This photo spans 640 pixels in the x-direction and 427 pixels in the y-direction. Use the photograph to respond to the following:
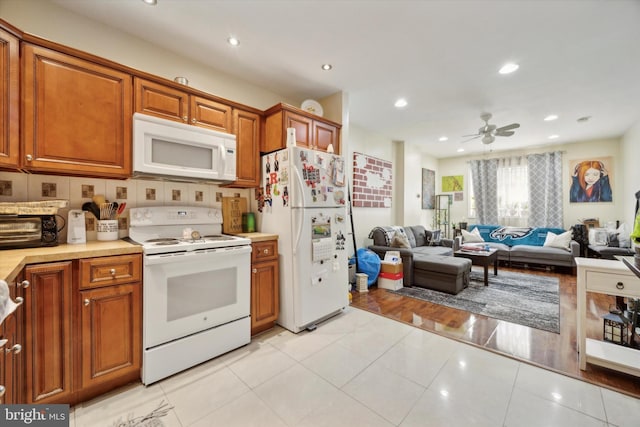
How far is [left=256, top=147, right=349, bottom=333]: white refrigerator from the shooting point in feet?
7.91

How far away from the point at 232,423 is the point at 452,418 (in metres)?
1.25

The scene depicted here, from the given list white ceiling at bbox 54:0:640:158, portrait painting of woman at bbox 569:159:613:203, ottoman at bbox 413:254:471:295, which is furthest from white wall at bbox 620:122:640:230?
ottoman at bbox 413:254:471:295

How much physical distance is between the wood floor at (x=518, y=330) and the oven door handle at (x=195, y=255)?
1731mm

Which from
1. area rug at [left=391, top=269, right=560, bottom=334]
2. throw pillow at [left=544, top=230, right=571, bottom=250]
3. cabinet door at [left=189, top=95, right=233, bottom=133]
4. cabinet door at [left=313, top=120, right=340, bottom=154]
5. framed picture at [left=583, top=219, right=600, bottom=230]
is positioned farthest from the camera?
framed picture at [left=583, top=219, right=600, bottom=230]

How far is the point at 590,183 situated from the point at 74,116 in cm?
812

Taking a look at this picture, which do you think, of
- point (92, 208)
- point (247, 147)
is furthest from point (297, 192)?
point (92, 208)

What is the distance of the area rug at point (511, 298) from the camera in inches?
110

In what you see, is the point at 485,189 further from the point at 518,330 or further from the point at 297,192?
the point at 297,192

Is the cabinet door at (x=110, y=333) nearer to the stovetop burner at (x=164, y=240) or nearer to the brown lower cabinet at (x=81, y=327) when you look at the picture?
the brown lower cabinet at (x=81, y=327)

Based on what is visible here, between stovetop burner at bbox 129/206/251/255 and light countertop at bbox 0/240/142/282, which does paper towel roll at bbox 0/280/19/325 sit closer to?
light countertop at bbox 0/240/142/282

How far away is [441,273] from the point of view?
11.8ft

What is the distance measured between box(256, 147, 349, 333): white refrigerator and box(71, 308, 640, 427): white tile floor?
1.35 ft

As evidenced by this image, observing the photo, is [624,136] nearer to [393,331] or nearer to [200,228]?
[393,331]

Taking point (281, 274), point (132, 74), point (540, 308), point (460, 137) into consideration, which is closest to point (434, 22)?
point (132, 74)
